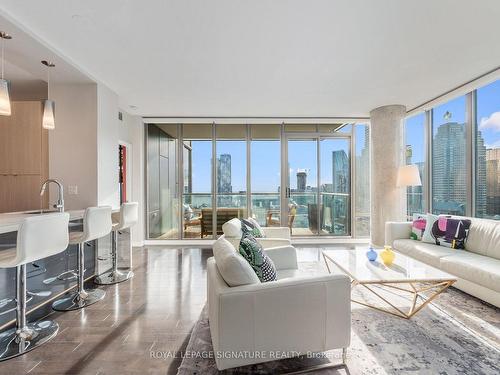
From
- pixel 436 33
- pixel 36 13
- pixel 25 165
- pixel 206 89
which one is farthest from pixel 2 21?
pixel 436 33

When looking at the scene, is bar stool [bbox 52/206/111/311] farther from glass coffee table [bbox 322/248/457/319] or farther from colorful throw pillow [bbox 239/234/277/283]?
glass coffee table [bbox 322/248/457/319]

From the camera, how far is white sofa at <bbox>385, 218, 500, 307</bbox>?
8.38 ft

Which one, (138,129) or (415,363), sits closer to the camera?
(415,363)

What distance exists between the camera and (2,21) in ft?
7.39

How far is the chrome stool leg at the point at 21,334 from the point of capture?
201 centimetres

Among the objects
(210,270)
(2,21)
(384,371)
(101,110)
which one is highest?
(2,21)

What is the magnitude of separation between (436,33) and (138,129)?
5.18 metres

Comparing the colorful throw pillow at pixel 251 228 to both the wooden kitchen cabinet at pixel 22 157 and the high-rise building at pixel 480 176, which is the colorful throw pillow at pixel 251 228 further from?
the high-rise building at pixel 480 176

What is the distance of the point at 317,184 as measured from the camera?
5.81 meters

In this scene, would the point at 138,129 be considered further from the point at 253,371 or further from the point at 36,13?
the point at 253,371

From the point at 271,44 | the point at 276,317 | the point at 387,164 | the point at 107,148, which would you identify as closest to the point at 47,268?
the point at 107,148

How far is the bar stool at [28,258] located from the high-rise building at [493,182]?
17.2 feet

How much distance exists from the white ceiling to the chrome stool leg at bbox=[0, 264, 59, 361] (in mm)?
2274

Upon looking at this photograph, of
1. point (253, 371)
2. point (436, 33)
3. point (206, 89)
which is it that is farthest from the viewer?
point (206, 89)
